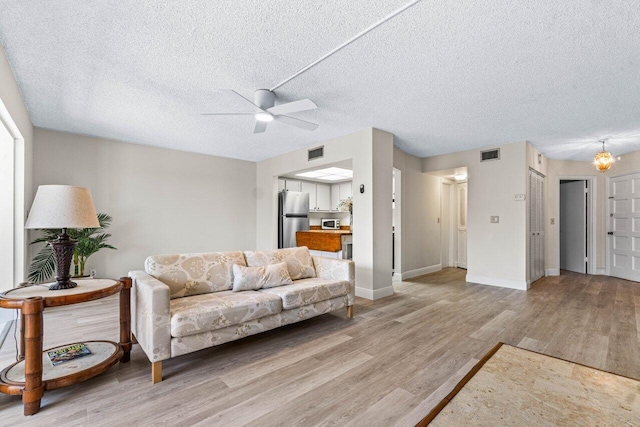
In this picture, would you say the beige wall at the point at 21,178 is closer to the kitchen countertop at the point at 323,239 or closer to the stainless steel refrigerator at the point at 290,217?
the stainless steel refrigerator at the point at 290,217

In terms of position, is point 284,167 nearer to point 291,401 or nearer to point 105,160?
point 105,160

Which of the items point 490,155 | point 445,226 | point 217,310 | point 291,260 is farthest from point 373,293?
point 445,226

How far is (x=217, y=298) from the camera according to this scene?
8.25 ft

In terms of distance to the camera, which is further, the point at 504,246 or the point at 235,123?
the point at 504,246

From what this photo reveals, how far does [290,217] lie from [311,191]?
1.43 meters

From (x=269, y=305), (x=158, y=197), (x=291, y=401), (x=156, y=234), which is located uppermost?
(x=158, y=197)

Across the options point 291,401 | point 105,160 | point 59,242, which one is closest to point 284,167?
point 105,160

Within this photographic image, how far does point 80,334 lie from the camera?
9.29 ft

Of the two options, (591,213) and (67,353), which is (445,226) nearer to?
(591,213)

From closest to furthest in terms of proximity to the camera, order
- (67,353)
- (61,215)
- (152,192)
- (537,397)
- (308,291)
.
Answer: (537,397), (61,215), (67,353), (308,291), (152,192)

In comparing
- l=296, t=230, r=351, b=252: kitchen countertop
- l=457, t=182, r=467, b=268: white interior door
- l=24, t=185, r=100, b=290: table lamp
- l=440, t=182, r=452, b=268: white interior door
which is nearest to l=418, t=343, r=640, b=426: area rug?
l=24, t=185, r=100, b=290: table lamp

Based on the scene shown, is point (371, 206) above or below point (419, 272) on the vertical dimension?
above

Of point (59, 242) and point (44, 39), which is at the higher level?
point (44, 39)

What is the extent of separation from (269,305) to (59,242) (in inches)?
62.8
